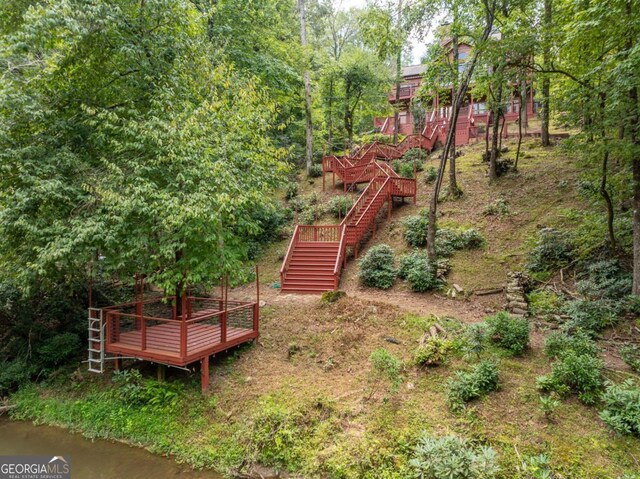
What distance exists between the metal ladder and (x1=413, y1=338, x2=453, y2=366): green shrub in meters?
6.74

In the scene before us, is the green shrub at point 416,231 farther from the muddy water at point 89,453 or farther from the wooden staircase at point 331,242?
the muddy water at point 89,453

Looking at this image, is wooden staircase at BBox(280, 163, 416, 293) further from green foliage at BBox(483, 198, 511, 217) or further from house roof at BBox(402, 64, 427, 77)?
house roof at BBox(402, 64, 427, 77)

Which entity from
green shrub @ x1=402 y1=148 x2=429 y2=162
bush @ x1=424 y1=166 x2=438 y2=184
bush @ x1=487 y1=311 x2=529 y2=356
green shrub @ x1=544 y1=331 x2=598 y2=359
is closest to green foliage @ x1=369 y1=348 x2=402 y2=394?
bush @ x1=487 y1=311 x2=529 y2=356

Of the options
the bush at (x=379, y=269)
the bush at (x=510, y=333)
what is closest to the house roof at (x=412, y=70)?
the bush at (x=379, y=269)

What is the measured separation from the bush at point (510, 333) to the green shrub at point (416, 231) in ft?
18.8

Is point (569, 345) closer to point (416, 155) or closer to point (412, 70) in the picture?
point (416, 155)

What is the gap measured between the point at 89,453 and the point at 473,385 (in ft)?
23.0

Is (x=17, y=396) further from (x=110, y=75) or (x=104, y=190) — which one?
(x=110, y=75)

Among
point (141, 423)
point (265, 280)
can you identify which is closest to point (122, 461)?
point (141, 423)

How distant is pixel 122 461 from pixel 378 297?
7.12 meters

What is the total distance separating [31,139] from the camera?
23.4 feet

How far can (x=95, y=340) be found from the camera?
7715mm

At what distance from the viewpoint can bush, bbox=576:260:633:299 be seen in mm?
7441

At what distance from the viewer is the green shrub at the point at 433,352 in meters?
6.54
